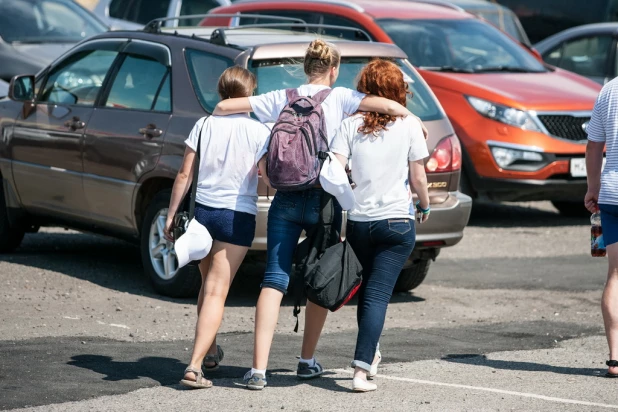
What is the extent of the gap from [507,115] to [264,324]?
6.31 meters

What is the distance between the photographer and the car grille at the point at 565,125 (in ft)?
39.1

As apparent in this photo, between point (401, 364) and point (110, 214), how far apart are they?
3059 millimetres

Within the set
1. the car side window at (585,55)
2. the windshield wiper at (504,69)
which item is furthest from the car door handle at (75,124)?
the car side window at (585,55)

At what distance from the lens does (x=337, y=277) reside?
5.91 m

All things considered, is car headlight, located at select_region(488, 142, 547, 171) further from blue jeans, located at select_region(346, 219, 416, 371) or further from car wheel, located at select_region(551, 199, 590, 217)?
blue jeans, located at select_region(346, 219, 416, 371)

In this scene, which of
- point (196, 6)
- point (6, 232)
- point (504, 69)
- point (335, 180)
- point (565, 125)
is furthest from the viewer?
point (196, 6)

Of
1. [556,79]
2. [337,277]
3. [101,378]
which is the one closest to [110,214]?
[101,378]

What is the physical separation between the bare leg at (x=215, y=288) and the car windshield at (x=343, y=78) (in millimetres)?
1804

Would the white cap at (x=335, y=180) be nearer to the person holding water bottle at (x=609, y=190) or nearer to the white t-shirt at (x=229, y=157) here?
the white t-shirt at (x=229, y=157)

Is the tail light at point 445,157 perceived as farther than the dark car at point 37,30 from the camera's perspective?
No

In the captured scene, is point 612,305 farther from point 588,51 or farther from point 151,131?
point 588,51

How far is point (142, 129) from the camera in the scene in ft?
27.9

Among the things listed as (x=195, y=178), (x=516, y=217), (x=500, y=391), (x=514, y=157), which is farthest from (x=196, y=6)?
(x=500, y=391)

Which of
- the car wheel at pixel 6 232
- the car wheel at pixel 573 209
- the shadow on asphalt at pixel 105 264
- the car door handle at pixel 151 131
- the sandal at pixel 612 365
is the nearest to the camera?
the sandal at pixel 612 365
